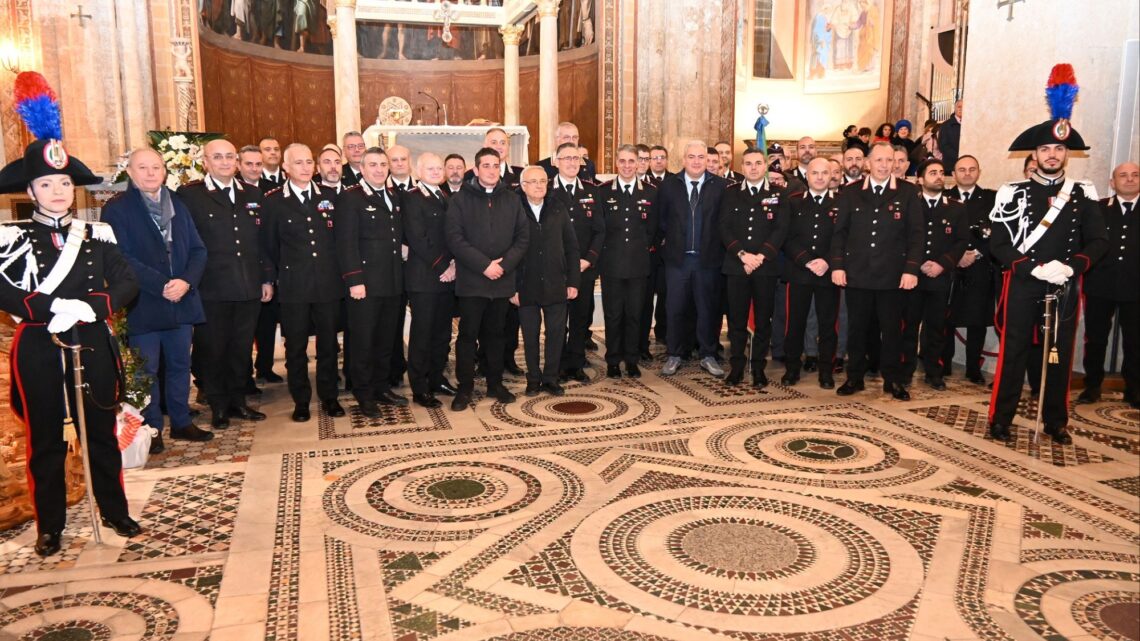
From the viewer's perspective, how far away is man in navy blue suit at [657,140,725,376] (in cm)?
636

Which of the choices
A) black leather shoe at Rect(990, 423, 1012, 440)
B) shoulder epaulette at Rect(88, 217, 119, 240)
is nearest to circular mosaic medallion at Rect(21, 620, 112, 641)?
shoulder epaulette at Rect(88, 217, 119, 240)

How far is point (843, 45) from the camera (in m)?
15.2

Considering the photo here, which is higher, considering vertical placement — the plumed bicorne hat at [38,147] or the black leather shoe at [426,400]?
the plumed bicorne hat at [38,147]

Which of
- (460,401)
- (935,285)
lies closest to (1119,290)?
(935,285)

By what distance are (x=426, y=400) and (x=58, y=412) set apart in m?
2.52

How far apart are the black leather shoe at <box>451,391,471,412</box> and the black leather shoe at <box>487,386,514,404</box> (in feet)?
0.71

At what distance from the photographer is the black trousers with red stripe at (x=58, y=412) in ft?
10.9

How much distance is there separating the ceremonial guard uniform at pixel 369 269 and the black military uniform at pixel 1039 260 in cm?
366

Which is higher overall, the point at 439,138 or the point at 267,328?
the point at 439,138

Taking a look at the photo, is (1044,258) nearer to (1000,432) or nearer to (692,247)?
(1000,432)

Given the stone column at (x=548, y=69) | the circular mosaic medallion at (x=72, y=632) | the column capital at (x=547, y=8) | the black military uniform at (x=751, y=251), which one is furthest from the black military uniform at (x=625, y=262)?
the column capital at (x=547, y=8)

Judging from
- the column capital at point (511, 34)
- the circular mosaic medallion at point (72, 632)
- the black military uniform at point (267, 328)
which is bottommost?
the circular mosaic medallion at point (72, 632)

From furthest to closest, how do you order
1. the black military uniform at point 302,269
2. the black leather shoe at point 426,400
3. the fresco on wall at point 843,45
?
1. the fresco on wall at point 843,45
2. the black leather shoe at point 426,400
3. the black military uniform at point 302,269

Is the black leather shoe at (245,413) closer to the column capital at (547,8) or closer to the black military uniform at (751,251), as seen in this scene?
the black military uniform at (751,251)
